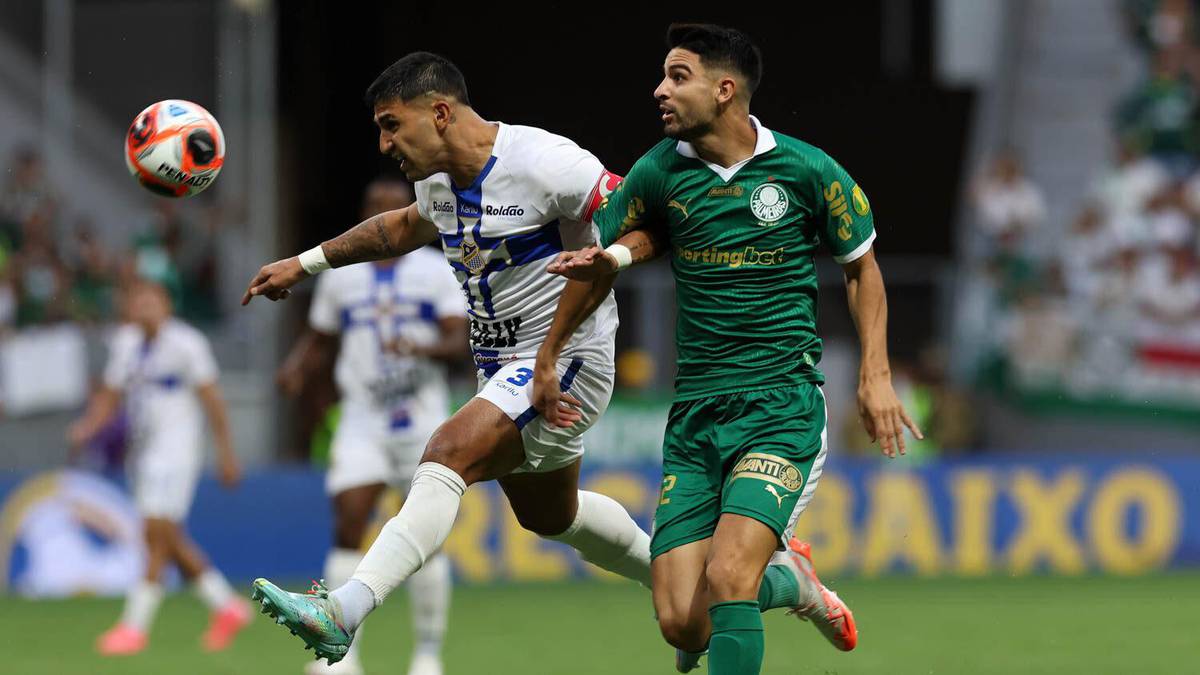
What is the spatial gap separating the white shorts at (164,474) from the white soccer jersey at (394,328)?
2.70m

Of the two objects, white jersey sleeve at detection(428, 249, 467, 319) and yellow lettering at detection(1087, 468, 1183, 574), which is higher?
white jersey sleeve at detection(428, 249, 467, 319)

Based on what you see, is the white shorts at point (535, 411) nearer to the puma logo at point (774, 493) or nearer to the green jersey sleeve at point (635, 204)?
the green jersey sleeve at point (635, 204)

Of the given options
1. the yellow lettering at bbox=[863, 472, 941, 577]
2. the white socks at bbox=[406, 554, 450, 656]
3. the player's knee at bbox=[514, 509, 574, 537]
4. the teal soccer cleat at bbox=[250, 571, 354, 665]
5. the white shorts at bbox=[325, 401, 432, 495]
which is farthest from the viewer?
the yellow lettering at bbox=[863, 472, 941, 577]

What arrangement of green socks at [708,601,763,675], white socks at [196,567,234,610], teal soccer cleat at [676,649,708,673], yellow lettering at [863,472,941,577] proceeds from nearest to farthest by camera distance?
green socks at [708,601,763,675]
teal soccer cleat at [676,649,708,673]
white socks at [196,567,234,610]
yellow lettering at [863,472,941,577]

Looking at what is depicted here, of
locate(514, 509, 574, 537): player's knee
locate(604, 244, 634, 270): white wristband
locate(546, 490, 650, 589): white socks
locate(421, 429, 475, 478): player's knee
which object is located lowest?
locate(546, 490, 650, 589): white socks

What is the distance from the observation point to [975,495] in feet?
56.4

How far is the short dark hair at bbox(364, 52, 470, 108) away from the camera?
7074 mm

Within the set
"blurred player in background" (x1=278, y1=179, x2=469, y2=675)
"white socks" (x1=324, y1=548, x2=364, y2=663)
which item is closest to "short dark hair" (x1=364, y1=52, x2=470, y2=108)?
"blurred player in background" (x1=278, y1=179, x2=469, y2=675)

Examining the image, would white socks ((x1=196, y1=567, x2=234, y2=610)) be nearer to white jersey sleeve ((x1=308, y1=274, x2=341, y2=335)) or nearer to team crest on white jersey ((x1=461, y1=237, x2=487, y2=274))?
white jersey sleeve ((x1=308, y1=274, x2=341, y2=335))

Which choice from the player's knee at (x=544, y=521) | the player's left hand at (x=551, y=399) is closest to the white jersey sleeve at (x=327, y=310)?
the player's knee at (x=544, y=521)

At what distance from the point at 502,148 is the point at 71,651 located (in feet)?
19.4

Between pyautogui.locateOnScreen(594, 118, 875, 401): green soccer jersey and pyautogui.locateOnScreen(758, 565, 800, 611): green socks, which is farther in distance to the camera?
pyautogui.locateOnScreen(758, 565, 800, 611): green socks

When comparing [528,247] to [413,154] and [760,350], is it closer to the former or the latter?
[413,154]

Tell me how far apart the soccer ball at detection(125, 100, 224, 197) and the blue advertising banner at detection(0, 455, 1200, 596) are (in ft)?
29.7
